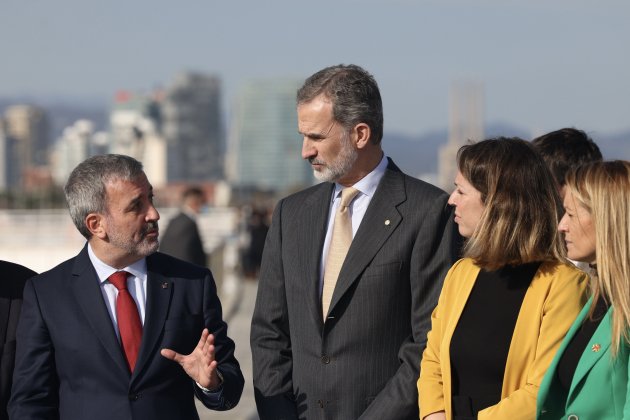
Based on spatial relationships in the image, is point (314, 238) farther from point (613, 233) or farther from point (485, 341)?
point (613, 233)

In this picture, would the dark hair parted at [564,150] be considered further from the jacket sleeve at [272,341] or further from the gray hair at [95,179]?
the gray hair at [95,179]

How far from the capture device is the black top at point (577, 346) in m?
3.87

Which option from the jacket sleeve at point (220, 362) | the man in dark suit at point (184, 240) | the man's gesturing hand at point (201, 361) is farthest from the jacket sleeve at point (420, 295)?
the man in dark suit at point (184, 240)

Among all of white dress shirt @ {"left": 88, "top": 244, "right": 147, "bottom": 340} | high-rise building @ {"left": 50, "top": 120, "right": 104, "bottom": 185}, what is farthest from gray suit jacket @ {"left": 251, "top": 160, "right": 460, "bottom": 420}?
high-rise building @ {"left": 50, "top": 120, "right": 104, "bottom": 185}

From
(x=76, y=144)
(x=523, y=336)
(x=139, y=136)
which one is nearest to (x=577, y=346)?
(x=523, y=336)

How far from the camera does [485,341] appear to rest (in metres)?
4.12

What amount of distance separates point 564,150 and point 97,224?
81.1 inches

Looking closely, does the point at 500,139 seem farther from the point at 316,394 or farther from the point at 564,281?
the point at 316,394

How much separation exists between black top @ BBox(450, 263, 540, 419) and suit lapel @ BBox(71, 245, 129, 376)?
1158 millimetres

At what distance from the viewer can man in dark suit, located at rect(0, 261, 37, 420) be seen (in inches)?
178

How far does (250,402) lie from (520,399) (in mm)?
7224

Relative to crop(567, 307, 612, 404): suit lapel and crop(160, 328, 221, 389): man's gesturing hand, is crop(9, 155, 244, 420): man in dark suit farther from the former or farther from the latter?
crop(567, 307, 612, 404): suit lapel

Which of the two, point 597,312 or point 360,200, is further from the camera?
point 360,200

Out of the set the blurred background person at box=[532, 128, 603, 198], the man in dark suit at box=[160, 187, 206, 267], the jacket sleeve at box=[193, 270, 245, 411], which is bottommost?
the man in dark suit at box=[160, 187, 206, 267]
